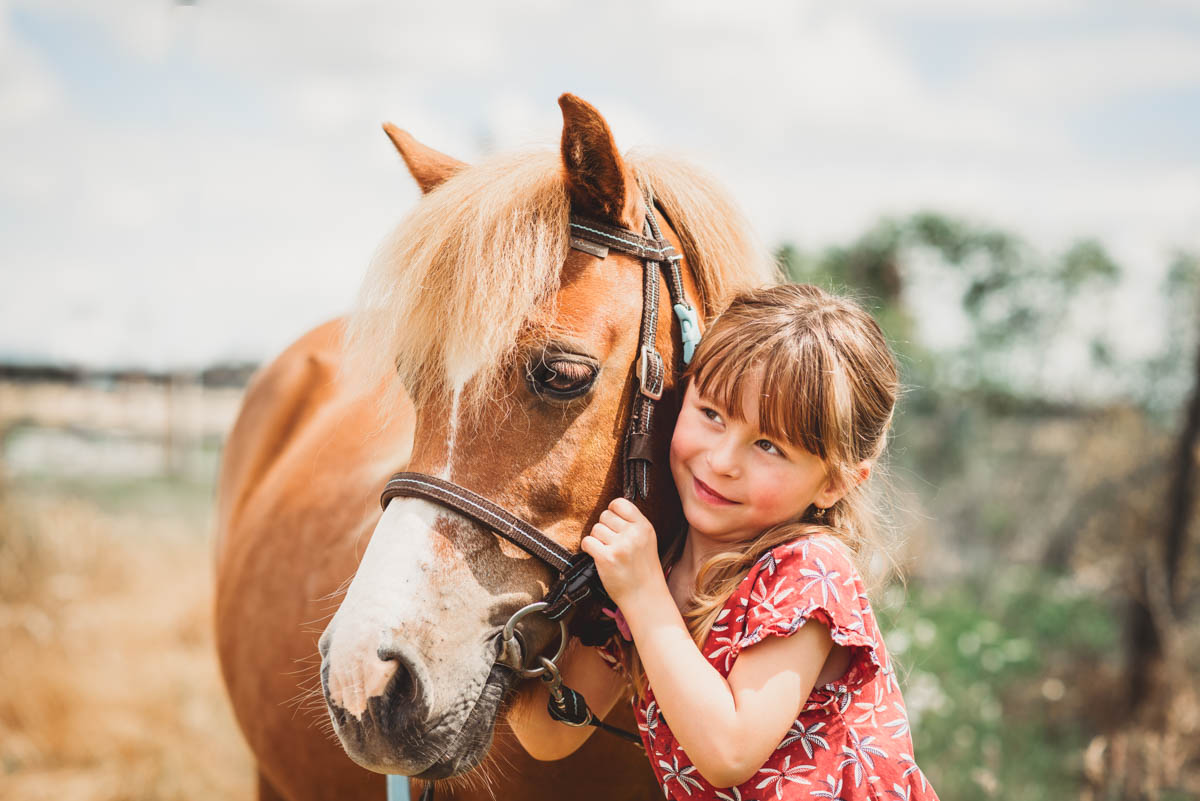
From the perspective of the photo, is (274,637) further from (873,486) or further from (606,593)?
(873,486)

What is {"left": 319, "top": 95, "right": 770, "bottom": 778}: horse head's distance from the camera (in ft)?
4.08

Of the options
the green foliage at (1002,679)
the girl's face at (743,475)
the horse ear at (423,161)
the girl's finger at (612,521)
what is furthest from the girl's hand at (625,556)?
the green foliage at (1002,679)

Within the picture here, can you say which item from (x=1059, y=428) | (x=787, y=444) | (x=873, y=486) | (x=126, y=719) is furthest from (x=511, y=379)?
(x=1059, y=428)

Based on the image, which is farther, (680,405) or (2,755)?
(2,755)

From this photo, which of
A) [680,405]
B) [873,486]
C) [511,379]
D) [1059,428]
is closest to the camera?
[511,379]

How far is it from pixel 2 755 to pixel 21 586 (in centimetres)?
203

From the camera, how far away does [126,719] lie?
190 inches

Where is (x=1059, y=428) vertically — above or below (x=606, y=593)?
below

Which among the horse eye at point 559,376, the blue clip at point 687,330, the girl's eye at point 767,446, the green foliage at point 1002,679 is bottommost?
the green foliage at point 1002,679

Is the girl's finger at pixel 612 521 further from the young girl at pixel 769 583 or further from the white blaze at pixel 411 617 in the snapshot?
the white blaze at pixel 411 617

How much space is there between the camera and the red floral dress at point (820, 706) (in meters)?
1.25

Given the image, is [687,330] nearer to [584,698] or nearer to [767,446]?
[767,446]

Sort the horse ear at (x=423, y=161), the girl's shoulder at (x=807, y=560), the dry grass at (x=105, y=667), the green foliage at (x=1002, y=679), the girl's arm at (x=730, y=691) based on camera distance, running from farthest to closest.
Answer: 1. the dry grass at (x=105, y=667)
2. the green foliage at (x=1002, y=679)
3. the horse ear at (x=423, y=161)
4. the girl's shoulder at (x=807, y=560)
5. the girl's arm at (x=730, y=691)

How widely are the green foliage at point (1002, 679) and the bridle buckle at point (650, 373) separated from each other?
1741 mm
